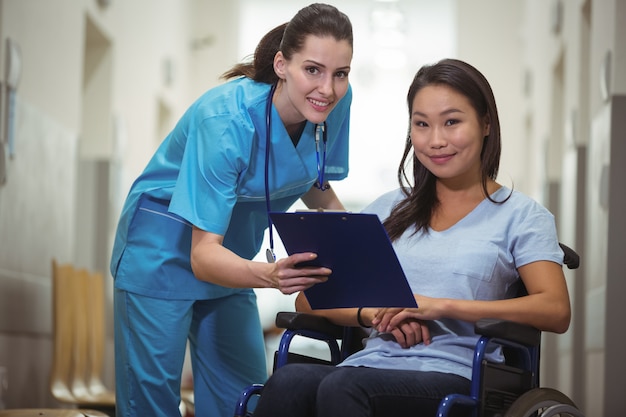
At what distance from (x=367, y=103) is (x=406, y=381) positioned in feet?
26.1

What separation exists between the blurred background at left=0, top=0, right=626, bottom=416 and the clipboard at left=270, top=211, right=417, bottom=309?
0.44 meters

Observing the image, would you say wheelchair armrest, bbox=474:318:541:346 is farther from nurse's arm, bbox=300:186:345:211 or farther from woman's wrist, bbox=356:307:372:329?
nurse's arm, bbox=300:186:345:211

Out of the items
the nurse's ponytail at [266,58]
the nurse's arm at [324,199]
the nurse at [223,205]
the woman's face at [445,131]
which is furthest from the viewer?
the nurse's arm at [324,199]

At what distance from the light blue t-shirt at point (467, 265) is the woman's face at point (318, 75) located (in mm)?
369

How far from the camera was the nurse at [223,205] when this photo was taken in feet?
6.34

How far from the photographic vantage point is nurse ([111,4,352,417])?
1.93 m

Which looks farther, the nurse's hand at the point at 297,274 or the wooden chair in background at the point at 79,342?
the wooden chair in background at the point at 79,342

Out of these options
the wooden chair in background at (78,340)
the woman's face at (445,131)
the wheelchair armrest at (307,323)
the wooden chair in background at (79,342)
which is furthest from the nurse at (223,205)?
the wooden chair in background at (78,340)

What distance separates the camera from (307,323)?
1.87m

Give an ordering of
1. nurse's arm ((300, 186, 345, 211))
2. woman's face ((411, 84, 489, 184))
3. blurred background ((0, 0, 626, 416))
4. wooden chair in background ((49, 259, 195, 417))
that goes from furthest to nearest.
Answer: blurred background ((0, 0, 626, 416)) → wooden chair in background ((49, 259, 195, 417)) → nurse's arm ((300, 186, 345, 211)) → woman's face ((411, 84, 489, 184))

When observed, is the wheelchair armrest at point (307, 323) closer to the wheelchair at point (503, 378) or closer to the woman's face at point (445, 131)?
the wheelchair at point (503, 378)

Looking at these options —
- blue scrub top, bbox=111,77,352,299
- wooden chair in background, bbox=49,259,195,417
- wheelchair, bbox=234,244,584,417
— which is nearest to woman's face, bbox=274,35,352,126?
blue scrub top, bbox=111,77,352,299

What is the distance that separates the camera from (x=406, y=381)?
158cm

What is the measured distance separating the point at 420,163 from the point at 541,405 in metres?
0.61
